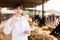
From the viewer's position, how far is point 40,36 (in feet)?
5.89

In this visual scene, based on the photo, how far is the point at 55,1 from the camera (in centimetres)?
183

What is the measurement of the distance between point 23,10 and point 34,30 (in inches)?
11.4

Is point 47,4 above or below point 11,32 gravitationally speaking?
above

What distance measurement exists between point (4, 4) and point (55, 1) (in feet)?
2.13

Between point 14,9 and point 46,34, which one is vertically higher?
point 14,9

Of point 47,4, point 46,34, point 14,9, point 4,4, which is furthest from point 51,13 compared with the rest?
point 4,4

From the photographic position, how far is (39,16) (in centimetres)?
183

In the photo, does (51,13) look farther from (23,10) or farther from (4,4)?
(4,4)

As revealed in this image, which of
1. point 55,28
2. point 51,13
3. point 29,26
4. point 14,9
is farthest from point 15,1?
point 55,28

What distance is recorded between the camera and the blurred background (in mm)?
1792

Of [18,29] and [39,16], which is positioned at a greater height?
[39,16]

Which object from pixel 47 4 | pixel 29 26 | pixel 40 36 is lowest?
pixel 40 36

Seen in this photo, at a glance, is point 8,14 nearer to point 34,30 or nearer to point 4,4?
point 4,4

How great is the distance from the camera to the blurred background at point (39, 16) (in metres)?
1.79
